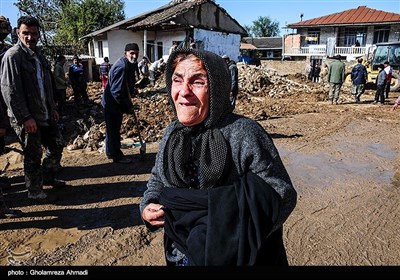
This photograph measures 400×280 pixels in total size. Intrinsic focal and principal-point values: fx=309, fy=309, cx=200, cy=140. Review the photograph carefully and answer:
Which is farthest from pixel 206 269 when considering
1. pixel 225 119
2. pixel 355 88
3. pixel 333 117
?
pixel 355 88

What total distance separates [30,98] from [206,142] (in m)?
2.86

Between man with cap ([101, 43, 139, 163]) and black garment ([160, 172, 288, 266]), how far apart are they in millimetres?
3866

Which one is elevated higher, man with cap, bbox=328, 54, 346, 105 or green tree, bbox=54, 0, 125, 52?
green tree, bbox=54, 0, 125, 52

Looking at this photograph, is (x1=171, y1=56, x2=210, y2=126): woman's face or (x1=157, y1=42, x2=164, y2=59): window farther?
(x1=157, y1=42, x2=164, y2=59): window

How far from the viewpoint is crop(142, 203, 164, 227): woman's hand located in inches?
60.1

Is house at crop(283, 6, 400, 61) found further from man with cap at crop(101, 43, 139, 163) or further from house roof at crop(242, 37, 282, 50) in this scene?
man with cap at crop(101, 43, 139, 163)

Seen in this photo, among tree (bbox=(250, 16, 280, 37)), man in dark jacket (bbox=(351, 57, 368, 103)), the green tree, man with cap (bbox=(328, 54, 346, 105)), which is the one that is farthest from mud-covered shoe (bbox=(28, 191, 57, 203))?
tree (bbox=(250, 16, 280, 37))

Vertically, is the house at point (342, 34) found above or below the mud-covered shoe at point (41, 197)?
above

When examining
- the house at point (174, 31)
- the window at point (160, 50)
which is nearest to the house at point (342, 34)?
the house at point (174, 31)

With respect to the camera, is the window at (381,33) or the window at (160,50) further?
the window at (381,33)

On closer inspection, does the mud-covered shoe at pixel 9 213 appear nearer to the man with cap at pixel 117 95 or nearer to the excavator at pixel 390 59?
the man with cap at pixel 117 95

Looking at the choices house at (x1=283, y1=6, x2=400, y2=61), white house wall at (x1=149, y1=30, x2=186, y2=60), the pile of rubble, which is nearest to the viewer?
the pile of rubble

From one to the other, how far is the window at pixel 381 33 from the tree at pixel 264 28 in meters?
42.4

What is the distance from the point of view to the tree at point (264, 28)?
69.1 m
